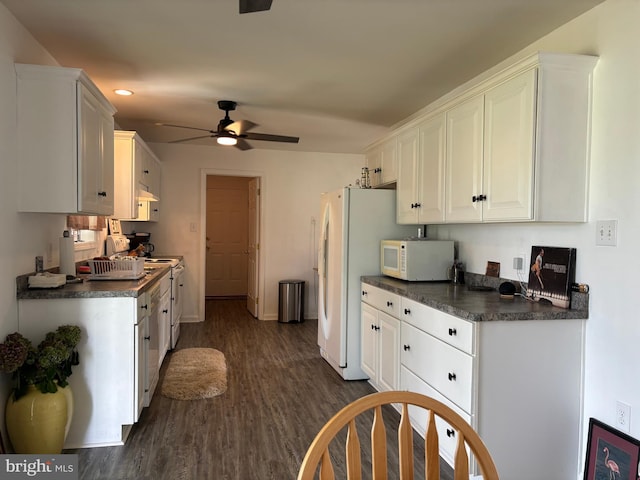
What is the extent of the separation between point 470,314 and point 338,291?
1819 mm

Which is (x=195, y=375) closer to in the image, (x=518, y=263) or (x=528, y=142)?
(x=518, y=263)

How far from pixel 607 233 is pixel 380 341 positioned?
1.68 m

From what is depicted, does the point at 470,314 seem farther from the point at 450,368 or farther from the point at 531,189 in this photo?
the point at 531,189

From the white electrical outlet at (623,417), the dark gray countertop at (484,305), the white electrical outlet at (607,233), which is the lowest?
the white electrical outlet at (623,417)

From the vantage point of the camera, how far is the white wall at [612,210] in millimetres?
2004

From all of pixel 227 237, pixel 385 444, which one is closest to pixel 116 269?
pixel 385 444

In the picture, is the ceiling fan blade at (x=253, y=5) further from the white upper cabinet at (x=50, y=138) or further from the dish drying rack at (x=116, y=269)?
the dish drying rack at (x=116, y=269)

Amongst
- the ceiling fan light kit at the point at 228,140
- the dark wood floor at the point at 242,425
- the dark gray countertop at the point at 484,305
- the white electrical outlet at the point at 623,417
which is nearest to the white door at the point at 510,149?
the dark gray countertop at the point at 484,305

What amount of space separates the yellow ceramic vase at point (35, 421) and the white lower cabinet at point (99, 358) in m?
0.25

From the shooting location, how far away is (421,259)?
3318 mm

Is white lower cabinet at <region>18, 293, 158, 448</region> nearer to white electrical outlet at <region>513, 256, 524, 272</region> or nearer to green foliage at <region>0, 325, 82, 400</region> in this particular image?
green foliage at <region>0, 325, 82, 400</region>

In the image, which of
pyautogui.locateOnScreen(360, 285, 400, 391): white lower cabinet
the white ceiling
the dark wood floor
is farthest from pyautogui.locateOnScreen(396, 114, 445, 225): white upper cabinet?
the dark wood floor

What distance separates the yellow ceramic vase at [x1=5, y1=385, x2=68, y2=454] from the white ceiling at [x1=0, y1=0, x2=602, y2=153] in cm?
201

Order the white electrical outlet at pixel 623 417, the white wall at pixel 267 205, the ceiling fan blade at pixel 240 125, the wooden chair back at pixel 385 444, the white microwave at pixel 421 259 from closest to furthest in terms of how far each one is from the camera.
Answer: the wooden chair back at pixel 385 444, the white electrical outlet at pixel 623 417, the white microwave at pixel 421 259, the ceiling fan blade at pixel 240 125, the white wall at pixel 267 205
